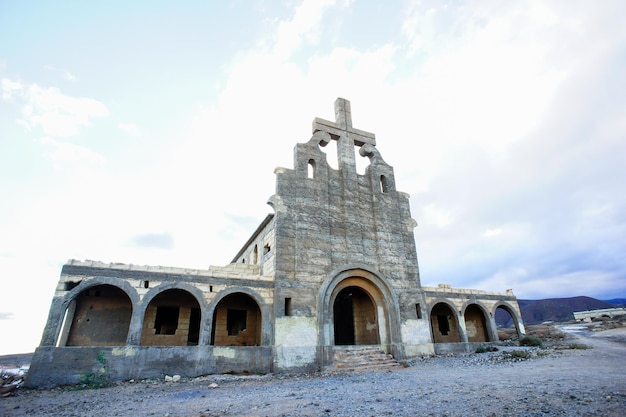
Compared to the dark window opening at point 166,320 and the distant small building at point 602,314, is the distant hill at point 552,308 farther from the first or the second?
the dark window opening at point 166,320

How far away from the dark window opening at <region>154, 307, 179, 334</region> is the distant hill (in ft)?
254

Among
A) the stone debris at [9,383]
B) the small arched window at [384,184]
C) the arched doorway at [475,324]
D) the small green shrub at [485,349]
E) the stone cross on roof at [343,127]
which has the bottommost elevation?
the stone debris at [9,383]

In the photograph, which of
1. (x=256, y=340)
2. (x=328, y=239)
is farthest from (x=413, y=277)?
(x=256, y=340)

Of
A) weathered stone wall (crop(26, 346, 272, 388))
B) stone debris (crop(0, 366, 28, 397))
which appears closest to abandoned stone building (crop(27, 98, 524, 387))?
weathered stone wall (crop(26, 346, 272, 388))

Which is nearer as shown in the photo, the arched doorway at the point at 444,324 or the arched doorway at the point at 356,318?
the arched doorway at the point at 356,318

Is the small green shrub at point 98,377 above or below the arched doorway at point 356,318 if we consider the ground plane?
below

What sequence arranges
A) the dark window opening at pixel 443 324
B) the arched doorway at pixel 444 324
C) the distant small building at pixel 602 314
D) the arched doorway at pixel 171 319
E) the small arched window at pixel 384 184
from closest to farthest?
1. the arched doorway at pixel 171 319
2. the small arched window at pixel 384 184
3. the arched doorway at pixel 444 324
4. the dark window opening at pixel 443 324
5. the distant small building at pixel 602 314

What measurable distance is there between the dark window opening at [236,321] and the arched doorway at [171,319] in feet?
4.88

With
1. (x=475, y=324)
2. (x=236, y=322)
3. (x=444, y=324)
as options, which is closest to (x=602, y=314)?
(x=475, y=324)

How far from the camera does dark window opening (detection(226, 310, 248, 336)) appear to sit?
51.2 feet

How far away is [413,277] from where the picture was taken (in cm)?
1733

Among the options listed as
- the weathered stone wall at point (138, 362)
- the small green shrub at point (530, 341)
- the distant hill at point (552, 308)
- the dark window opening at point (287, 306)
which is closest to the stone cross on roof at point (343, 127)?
the dark window opening at point (287, 306)

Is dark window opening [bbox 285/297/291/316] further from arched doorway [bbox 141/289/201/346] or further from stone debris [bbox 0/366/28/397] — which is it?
stone debris [bbox 0/366/28/397]

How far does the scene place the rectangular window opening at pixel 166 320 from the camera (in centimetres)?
1469
